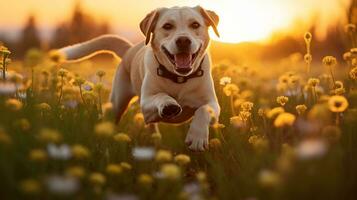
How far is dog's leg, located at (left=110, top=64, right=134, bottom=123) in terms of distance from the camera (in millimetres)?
6828

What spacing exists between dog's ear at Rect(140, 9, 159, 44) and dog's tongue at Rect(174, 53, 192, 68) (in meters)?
0.47

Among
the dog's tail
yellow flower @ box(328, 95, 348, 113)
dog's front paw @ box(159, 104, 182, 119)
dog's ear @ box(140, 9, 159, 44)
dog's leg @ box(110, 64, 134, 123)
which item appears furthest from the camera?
the dog's tail

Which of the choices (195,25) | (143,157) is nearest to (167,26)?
(195,25)

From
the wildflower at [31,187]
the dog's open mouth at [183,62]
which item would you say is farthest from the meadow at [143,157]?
the dog's open mouth at [183,62]

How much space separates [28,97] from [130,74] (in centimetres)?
271

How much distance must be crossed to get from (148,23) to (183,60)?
2.12ft

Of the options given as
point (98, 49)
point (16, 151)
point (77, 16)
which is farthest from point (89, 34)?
point (16, 151)

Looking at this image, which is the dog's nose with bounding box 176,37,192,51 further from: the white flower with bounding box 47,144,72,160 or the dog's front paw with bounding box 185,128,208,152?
the white flower with bounding box 47,144,72,160

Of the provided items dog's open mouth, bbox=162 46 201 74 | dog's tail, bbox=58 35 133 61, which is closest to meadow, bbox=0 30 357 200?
dog's open mouth, bbox=162 46 201 74

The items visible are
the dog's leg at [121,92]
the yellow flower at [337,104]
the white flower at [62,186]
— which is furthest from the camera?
the dog's leg at [121,92]

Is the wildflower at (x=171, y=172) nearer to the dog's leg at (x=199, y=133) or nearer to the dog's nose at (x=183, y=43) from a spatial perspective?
the dog's leg at (x=199, y=133)

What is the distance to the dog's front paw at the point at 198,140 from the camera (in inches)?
179

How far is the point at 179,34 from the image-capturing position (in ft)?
17.3

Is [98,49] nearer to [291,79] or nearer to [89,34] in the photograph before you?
[291,79]
